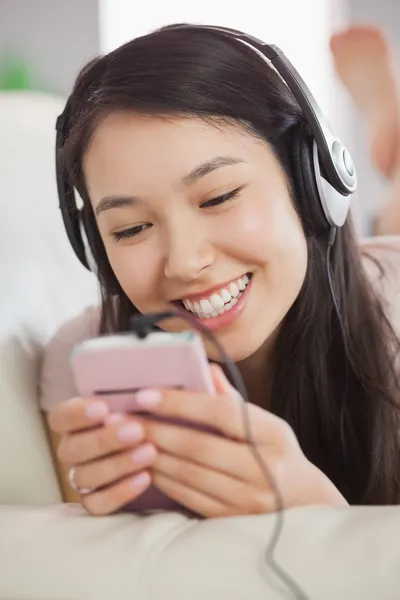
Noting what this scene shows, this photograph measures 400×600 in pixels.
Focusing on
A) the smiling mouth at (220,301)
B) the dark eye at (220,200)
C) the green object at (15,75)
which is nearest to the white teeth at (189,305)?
the smiling mouth at (220,301)

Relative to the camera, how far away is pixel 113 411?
1.86 ft

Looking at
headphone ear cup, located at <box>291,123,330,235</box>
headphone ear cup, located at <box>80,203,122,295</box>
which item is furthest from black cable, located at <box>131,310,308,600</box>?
headphone ear cup, located at <box>80,203,122,295</box>

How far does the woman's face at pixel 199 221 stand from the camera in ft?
2.34

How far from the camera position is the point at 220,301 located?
0.76 m

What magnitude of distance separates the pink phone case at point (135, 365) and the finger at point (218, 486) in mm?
35

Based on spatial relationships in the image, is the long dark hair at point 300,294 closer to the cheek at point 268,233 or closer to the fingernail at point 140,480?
the cheek at point 268,233

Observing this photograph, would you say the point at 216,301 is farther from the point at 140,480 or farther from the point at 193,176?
the point at 140,480

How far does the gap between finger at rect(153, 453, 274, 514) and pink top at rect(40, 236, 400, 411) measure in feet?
1.07

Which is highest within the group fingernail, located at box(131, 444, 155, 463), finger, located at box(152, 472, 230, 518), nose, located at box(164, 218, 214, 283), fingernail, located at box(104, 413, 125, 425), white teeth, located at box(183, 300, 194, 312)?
nose, located at box(164, 218, 214, 283)

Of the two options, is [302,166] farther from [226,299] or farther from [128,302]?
[128,302]

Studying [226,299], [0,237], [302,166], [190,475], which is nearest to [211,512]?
[190,475]

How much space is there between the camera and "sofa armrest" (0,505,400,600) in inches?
17.6

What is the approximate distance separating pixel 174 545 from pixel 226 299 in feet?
1.07

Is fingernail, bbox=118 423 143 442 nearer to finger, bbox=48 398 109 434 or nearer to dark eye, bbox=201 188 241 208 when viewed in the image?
finger, bbox=48 398 109 434
